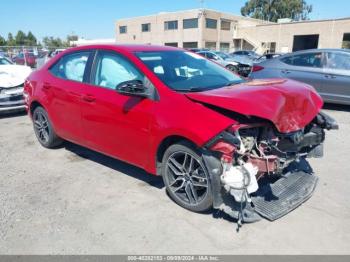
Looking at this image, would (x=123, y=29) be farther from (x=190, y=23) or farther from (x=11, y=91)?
(x=11, y=91)

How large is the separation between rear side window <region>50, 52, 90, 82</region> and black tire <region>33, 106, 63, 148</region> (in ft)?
2.49

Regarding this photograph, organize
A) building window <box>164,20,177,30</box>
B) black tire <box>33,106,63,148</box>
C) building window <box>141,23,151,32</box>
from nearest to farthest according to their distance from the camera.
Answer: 1. black tire <box>33,106,63,148</box>
2. building window <box>164,20,177,30</box>
3. building window <box>141,23,151,32</box>

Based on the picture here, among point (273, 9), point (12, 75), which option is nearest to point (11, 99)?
point (12, 75)

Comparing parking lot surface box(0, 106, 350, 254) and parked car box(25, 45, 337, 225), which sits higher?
parked car box(25, 45, 337, 225)

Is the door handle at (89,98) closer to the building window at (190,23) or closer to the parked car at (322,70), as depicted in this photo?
the parked car at (322,70)

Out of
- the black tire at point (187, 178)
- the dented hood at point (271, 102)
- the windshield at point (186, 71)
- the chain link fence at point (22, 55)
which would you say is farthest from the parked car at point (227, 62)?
the chain link fence at point (22, 55)

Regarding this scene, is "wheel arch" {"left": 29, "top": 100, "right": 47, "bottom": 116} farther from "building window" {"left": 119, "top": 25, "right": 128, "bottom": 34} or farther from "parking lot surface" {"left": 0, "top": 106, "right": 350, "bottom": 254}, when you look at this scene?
"building window" {"left": 119, "top": 25, "right": 128, "bottom": 34}

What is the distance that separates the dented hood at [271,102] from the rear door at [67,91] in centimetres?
190

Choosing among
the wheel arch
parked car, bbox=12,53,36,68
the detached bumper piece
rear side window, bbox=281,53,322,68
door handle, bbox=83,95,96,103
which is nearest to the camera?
the detached bumper piece

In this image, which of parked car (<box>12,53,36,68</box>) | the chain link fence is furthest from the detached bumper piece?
parked car (<box>12,53,36,68</box>)

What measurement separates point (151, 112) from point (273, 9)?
288 ft

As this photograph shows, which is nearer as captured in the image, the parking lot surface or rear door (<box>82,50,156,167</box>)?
the parking lot surface

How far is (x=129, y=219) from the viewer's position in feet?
10.9

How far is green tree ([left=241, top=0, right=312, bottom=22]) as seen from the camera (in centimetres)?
8069
